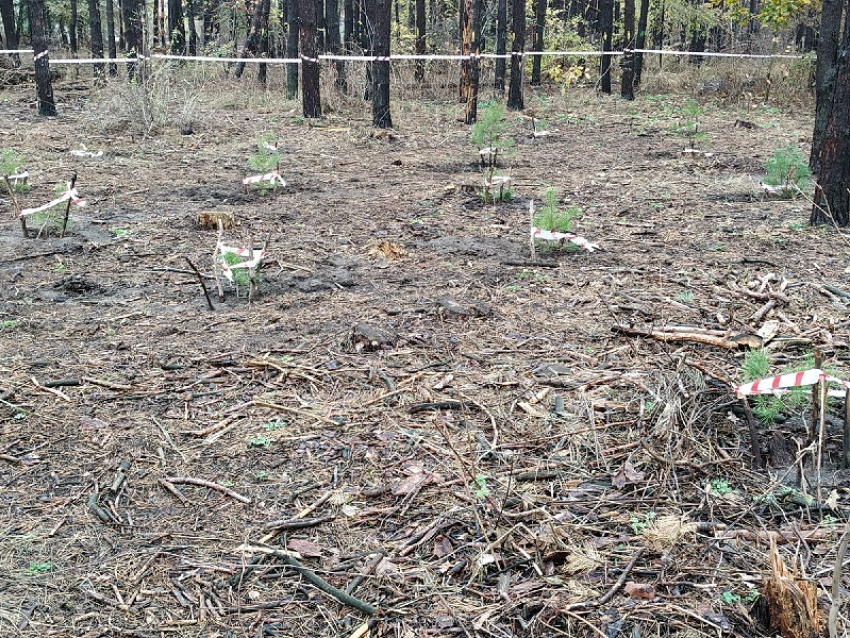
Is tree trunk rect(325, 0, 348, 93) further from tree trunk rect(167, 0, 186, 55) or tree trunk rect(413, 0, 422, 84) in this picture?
tree trunk rect(167, 0, 186, 55)

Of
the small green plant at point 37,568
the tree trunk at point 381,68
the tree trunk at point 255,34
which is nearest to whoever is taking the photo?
the small green plant at point 37,568

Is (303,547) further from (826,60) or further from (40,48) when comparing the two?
(40,48)

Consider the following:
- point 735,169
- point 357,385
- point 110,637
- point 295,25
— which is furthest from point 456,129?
point 110,637

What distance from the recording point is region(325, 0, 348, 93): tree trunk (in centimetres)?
1709

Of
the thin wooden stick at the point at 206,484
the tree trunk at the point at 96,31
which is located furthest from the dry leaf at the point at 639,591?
the tree trunk at the point at 96,31

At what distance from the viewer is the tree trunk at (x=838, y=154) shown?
639cm

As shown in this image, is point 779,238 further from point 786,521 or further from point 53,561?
point 53,561

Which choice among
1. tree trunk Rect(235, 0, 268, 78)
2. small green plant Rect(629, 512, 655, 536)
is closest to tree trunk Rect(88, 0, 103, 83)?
tree trunk Rect(235, 0, 268, 78)

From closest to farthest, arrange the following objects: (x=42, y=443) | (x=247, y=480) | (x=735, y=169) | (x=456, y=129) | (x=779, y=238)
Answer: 1. (x=247, y=480)
2. (x=42, y=443)
3. (x=779, y=238)
4. (x=735, y=169)
5. (x=456, y=129)

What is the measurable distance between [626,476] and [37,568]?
85.8 inches

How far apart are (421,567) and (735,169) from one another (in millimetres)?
8735

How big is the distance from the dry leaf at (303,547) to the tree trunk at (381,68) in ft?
38.5

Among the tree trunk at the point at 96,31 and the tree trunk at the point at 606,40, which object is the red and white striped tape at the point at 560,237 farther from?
the tree trunk at the point at 96,31

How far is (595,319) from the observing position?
4.70 metres
